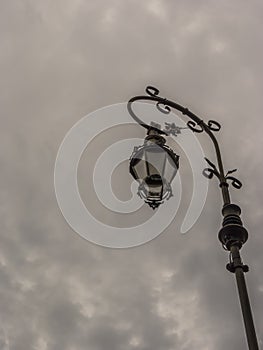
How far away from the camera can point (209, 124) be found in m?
10.1

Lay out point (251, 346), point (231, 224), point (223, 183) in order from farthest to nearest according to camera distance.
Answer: point (223, 183), point (231, 224), point (251, 346)

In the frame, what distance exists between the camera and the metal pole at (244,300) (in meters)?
6.59

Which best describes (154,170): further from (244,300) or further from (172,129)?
(244,300)

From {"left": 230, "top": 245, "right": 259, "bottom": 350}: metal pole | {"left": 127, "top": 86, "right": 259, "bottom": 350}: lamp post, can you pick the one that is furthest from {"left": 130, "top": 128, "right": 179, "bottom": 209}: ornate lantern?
{"left": 230, "top": 245, "right": 259, "bottom": 350}: metal pole

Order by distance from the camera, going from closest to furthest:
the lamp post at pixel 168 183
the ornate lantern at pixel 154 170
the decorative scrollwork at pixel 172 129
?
the lamp post at pixel 168 183 → the ornate lantern at pixel 154 170 → the decorative scrollwork at pixel 172 129

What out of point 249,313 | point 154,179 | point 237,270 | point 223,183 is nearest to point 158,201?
point 154,179

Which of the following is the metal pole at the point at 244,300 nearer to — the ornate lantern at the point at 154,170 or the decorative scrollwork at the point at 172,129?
the ornate lantern at the point at 154,170

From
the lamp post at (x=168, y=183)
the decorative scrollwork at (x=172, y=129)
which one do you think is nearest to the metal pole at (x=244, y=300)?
the lamp post at (x=168, y=183)

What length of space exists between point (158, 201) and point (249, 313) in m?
2.38

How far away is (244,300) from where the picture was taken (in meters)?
7.04

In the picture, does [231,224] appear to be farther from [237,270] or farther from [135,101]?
[135,101]

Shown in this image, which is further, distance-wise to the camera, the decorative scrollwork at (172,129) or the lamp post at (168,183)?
the decorative scrollwork at (172,129)

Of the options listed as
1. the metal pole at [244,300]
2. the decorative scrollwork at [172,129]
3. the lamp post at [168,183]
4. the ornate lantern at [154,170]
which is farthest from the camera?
the decorative scrollwork at [172,129]

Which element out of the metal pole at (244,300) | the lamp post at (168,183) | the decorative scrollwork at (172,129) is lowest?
the metal pole at (244,300)
